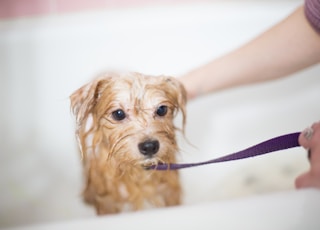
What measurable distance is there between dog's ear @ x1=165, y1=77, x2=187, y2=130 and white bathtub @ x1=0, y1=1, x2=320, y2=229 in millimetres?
40

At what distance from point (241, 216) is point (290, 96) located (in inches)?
13.3

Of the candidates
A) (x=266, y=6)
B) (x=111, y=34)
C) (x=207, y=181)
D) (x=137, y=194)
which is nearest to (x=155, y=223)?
(x=137, y=194)

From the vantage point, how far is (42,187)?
76 centimetres

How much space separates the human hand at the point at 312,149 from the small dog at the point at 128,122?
153 mm

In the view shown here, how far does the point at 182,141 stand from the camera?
555 mm

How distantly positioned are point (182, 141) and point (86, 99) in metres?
0.14

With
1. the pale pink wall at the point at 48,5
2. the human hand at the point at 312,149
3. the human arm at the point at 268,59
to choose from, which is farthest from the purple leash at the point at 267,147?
the pale pink wall at the point at 48,5

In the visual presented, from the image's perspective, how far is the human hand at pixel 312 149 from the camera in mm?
517

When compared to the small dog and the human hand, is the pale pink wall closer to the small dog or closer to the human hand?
the small dog

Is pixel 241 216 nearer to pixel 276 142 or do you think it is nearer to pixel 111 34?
pixel 276 142

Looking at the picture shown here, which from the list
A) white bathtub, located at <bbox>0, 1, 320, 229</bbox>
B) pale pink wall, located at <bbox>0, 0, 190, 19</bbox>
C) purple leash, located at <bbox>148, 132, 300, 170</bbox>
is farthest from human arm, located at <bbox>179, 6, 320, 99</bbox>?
pale pink wall, located at <bbox>0, 0, 190, 19</bbox>

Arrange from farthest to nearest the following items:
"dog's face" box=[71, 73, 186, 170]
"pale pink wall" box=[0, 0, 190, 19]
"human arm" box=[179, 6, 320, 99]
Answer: "pale pink wall" box=[0, 0, 190, 19] < "human arm" box=[179, 6, 320, 99] < "dog's face" box=[71, 73, 186, 170]

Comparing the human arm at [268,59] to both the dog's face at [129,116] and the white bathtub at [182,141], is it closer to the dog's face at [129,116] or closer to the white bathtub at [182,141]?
the white bathtub at [182,141]

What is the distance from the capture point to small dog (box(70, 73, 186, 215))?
478 millimetres
